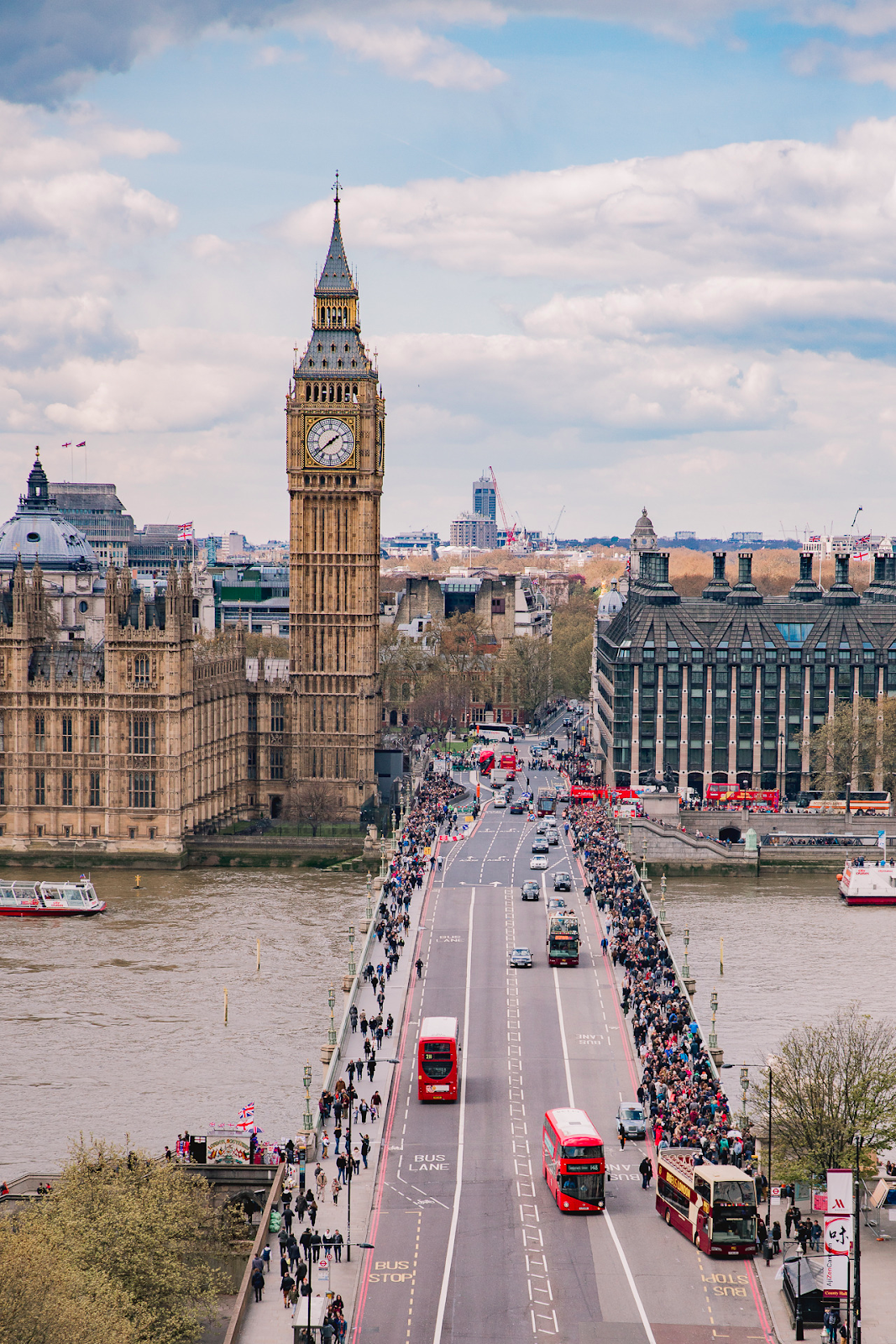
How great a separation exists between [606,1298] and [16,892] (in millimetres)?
67111

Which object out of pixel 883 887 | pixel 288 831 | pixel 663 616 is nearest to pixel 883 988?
pixel 883 887

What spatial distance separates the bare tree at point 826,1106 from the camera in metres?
59.1

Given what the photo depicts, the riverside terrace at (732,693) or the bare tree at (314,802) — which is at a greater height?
the riverside terrace at (732,693)

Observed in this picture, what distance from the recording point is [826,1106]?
6062 cm

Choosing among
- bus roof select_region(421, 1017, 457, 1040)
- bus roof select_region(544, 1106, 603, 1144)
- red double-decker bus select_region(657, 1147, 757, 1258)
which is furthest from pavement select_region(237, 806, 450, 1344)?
red double-decker bus select_region(657, 1147, 757, 1258)

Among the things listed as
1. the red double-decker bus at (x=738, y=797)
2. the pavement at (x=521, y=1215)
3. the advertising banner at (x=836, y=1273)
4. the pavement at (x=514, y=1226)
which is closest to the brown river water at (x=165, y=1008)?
the pavement at (x=514, y=1226)

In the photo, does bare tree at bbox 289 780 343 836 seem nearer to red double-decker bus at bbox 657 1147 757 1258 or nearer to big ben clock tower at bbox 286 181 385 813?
big ben clock tower at bbox 286 181 385 813

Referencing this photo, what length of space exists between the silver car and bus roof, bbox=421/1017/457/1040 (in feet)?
23.0

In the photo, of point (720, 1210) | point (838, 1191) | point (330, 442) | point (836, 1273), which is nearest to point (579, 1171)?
point (720, 1210)

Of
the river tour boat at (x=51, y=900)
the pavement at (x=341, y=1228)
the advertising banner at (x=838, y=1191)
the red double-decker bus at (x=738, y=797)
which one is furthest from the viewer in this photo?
the red double-decker bus at (x=738, y=797)

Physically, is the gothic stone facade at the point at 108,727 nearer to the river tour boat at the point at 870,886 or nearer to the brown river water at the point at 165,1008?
the brown river water at the point at 165,1008

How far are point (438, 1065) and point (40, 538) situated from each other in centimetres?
12329

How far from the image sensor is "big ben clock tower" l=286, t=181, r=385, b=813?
5423 inches

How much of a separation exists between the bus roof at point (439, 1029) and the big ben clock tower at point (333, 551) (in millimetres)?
66329
